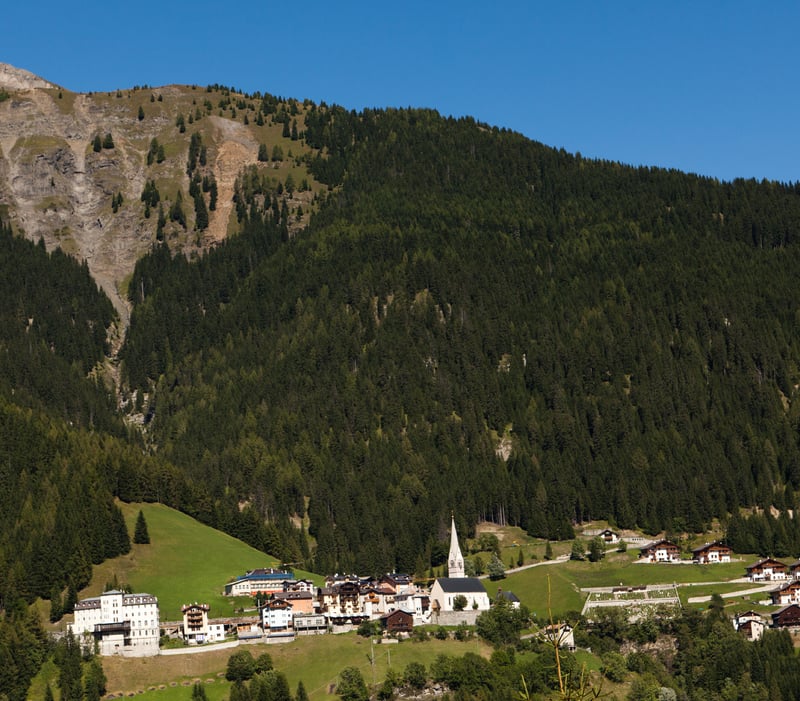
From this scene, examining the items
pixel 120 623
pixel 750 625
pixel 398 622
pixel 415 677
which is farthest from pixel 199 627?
pixel 750 625

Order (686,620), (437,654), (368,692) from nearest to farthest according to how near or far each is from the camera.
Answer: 1. (368,692)
2. (437,654)
3. (686,620)

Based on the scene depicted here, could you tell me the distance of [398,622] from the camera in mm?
191375

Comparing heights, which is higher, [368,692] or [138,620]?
[138,620]

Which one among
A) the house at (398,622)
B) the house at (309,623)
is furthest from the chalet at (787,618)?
the house at (309,623)

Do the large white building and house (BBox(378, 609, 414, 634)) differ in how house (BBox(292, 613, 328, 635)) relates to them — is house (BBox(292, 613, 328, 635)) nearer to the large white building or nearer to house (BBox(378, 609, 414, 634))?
house (BBox(378, 609, 414, 634))

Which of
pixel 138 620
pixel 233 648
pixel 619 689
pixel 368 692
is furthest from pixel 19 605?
pixel 619 689

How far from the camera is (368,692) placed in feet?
555

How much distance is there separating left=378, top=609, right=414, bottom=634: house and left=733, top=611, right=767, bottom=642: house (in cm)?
4339

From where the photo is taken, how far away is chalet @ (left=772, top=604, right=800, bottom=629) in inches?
7549

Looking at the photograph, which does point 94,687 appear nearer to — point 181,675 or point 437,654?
point 181,675

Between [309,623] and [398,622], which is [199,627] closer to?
[309,623]

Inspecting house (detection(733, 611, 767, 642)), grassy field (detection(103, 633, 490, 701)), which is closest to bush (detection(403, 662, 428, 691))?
grassy field (detection(103, 633, 490, 701))

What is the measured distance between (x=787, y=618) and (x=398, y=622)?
171ft

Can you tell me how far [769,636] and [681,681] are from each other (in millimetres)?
12998
